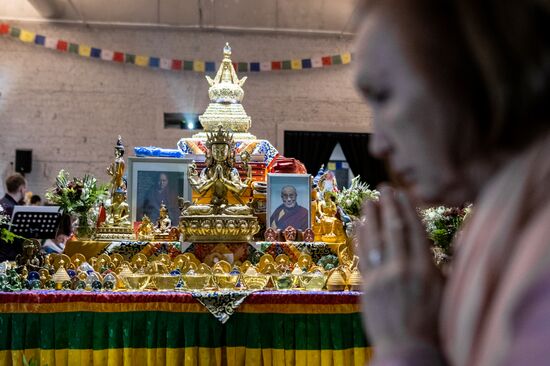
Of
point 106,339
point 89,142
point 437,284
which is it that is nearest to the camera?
point 437,284

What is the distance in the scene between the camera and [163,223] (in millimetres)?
4453

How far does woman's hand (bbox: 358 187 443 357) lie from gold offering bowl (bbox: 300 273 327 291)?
3063 millimetres

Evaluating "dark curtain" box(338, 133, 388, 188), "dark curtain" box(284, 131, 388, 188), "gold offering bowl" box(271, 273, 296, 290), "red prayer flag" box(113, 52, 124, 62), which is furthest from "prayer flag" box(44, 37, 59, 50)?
"gold offering bowl" box(271, 273, 296, 290)

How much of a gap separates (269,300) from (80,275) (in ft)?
3.25

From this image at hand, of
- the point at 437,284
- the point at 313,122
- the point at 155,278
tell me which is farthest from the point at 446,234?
the point at 313,122

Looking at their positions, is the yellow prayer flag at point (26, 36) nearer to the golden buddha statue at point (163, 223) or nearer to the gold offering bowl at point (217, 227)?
the golden buddha statue at point (163, 223)

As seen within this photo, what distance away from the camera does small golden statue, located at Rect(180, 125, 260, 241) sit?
13.3ft

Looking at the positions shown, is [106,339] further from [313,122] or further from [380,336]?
[313,122]

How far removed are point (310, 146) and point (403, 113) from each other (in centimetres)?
1097

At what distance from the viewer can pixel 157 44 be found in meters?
11.2

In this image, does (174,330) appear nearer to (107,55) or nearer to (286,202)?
(286,202)

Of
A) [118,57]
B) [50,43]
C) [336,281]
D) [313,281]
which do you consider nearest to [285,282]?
[313,281]

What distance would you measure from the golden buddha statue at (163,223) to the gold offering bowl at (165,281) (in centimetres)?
79

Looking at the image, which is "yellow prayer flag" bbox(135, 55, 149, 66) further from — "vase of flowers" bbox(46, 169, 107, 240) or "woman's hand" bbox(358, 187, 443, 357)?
"woman's hand" bbox(358, 187, 443, 357)
